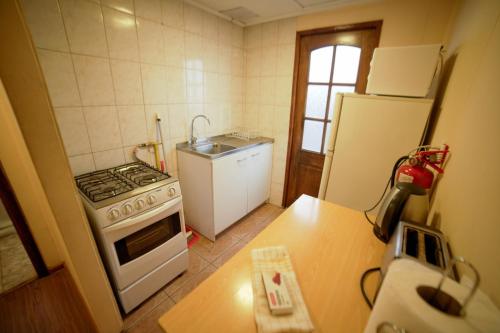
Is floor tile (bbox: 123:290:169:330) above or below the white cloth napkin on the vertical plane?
below

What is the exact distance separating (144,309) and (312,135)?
224 cm

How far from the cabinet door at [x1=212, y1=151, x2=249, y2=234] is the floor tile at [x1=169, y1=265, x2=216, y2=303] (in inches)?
15.7

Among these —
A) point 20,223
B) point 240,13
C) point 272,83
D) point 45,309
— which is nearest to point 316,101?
point 272,83

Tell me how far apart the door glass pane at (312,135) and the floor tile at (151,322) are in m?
2.02

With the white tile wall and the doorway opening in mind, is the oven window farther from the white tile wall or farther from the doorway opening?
the white tile wall

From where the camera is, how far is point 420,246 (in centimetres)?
63

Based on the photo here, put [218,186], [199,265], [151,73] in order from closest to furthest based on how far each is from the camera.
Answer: [151,73] < [199,265] < [218,186]

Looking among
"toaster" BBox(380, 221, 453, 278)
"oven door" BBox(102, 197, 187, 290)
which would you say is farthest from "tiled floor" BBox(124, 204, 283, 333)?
"toaster" BBox(380, 221, 453, 278)

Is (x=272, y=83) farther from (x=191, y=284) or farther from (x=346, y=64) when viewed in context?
(x=191, y=284)

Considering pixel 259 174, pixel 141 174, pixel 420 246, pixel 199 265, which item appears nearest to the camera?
pixel 420 246

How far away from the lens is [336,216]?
1.15 meters

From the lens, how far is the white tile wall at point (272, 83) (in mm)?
2275

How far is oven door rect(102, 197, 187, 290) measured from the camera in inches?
48.3

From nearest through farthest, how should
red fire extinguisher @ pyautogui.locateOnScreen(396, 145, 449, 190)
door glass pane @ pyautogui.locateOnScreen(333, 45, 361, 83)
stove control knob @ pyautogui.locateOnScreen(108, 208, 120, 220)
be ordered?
red fire extinguisher @ pyautogui.locateOnScreen(396, 145, 449, 190) → stove control knob @ pyautogui.locateOnScreen(108, 208, 120, 220) → door glass pane @ pyautogui.locateOnScreen(333, 45, 361, 83)
